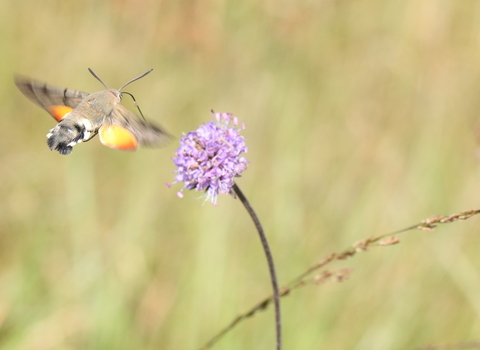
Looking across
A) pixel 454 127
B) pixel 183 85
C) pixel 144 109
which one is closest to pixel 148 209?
pixel 144 109

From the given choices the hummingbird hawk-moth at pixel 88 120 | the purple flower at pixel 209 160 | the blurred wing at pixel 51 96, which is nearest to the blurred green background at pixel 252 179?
the blurred wing at pixel 51 96

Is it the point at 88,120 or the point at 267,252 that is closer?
the point at 267,252

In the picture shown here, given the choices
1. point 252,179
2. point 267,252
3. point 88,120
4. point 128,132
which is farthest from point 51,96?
point 252,179

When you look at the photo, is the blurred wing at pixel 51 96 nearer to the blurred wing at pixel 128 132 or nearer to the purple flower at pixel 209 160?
the blurred wing at pixel 128 132

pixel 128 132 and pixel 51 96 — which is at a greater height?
pixel 51 96

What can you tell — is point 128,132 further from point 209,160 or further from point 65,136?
point 209,160

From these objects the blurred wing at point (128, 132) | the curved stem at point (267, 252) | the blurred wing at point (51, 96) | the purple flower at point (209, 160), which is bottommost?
the curved stem at point (267, 252)
